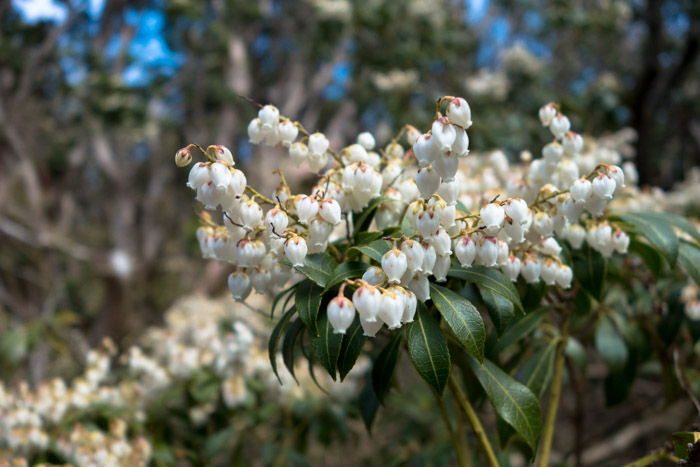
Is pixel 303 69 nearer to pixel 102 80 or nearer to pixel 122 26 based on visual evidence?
pixel 122 26

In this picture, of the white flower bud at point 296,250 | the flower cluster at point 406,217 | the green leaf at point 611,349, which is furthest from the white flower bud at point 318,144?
the green leaf at point 611,349

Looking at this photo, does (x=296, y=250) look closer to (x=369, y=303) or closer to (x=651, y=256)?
(x=369, y=303)

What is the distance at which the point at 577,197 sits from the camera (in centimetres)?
100

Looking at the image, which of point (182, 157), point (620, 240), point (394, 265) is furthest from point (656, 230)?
point (182, 157)

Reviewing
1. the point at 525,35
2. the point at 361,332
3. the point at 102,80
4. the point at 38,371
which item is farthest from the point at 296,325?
the point at 525,35

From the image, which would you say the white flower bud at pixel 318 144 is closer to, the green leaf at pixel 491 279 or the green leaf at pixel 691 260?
the green leaf at pixel 491 279

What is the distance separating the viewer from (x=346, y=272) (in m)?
0.92

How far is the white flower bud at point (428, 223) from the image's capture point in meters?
0.89

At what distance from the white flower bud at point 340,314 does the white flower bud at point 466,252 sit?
232 mm

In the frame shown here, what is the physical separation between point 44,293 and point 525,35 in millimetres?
7015

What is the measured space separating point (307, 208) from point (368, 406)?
2.13 ft

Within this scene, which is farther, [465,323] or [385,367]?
[385,367]

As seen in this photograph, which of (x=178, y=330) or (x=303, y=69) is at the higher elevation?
(x=303, y=69)

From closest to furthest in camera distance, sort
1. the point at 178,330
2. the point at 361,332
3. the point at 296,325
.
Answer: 1. the point at 361,332
2. the point at 296,325
3. the point at 178,330
